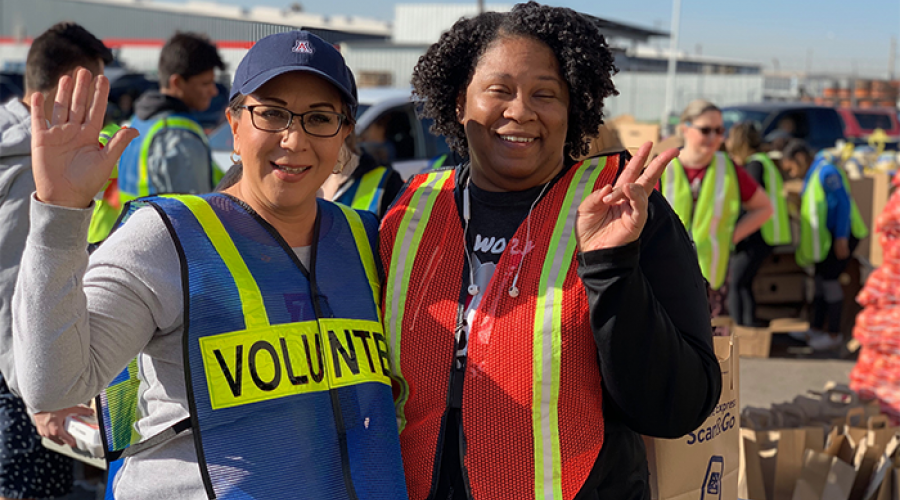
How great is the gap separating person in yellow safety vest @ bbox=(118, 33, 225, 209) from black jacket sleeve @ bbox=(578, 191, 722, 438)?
3.20 metres

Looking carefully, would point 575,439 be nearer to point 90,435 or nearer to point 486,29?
point 486,29

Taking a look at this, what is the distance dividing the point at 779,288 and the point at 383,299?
255 inches

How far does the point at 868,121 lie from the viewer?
1747 cm

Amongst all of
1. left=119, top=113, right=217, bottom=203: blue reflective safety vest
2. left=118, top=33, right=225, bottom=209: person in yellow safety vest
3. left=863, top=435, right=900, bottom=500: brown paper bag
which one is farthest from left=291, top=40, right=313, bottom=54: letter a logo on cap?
left=119, top=113, right=217, bottom=203: blue reflective safety vest

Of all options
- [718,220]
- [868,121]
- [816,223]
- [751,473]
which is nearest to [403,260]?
[751,473]

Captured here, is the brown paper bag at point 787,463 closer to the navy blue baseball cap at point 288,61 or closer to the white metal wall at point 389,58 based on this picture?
the navy blue baseball cap at point 288,61

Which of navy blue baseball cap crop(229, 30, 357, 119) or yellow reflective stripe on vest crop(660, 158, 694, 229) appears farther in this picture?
yellow reflective stripe on vest crop(660, 158, 694, 229)

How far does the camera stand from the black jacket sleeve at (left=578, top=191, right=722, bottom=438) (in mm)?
1735

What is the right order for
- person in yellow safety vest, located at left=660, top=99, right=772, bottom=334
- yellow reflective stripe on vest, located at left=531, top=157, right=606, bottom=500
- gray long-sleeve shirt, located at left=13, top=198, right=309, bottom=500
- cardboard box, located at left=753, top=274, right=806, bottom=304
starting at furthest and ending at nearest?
cardboard box, located at left=753, top=274, right=806, bottom=304
person in yellow safety vest, located at left=660, top=99, right=772, bottom=334
yellow reflective stripe on vest, located at left=531, top=157, right=606, bottom=500
gray long-sleeve shirt, located at left=13, top=198, right=309, bottom=500

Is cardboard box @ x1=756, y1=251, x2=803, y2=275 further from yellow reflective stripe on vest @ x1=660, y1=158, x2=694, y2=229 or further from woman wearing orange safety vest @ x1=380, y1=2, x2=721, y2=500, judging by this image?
woman wearing orange safety vest @ x1=380, y1=2, x2=721, y2=500

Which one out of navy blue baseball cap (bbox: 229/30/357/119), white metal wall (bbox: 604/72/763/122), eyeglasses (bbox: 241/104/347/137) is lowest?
eyeglasses (bbox: 241/104/347/137)

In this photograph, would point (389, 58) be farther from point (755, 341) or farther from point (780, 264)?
point (755, 341)

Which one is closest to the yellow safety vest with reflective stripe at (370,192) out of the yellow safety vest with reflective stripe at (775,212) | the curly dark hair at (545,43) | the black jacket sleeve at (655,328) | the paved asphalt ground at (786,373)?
the curly dark hair at (545,43)

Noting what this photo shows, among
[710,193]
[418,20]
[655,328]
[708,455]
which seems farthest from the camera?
[418,20]
